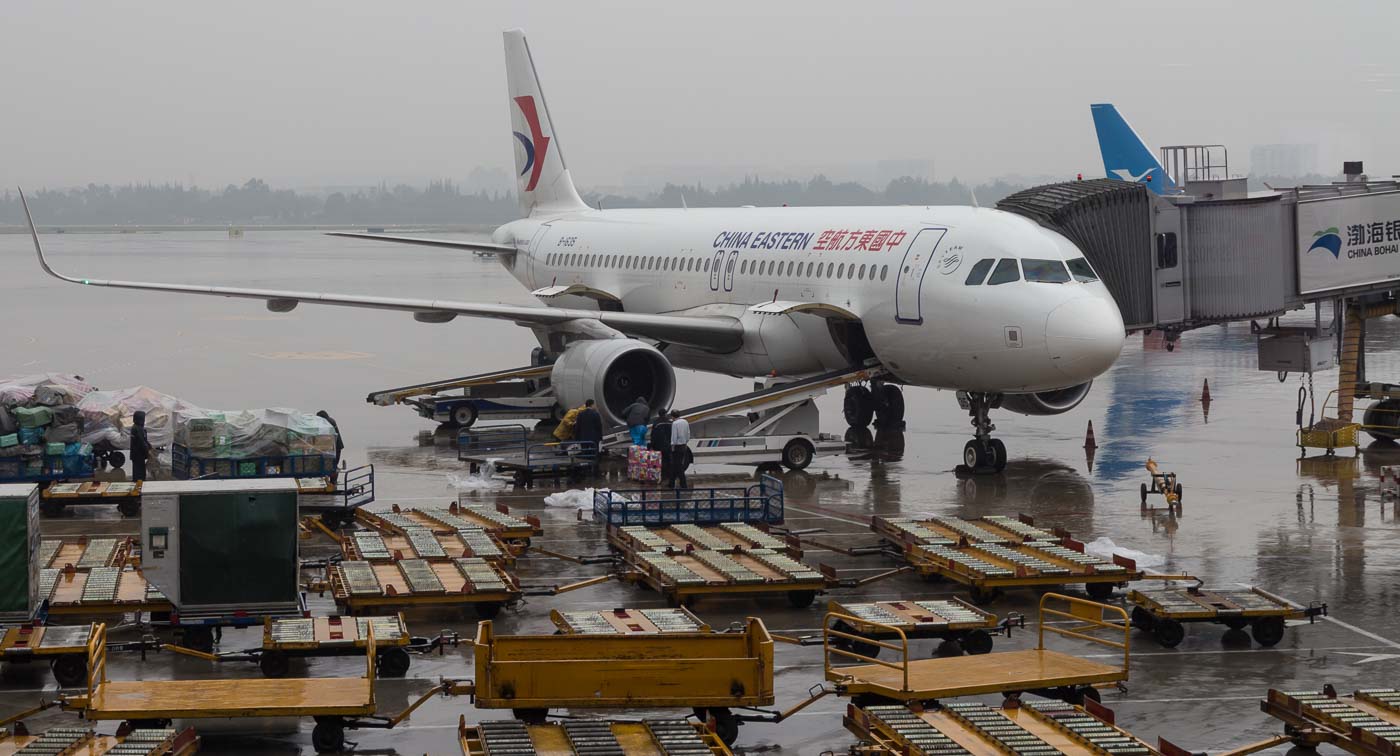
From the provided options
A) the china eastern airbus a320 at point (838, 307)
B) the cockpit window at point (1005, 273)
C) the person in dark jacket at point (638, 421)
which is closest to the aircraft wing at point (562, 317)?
the china eastern airbus a320 at point (838, 307)

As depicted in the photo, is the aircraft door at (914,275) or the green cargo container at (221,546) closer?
the green cargo container at (221,546)

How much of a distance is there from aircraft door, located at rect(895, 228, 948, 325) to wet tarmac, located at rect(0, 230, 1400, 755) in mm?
2660

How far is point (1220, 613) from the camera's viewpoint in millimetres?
16750

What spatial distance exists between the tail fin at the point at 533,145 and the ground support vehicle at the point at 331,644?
28.6 meters

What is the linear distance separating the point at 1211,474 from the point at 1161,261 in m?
3.42

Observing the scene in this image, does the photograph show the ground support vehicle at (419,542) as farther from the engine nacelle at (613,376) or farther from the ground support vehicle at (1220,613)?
the engine nacelle at (613,376)

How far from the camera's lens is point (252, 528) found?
1678 centimetres

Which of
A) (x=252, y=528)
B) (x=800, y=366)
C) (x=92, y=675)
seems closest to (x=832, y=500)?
(x=800, y=366)

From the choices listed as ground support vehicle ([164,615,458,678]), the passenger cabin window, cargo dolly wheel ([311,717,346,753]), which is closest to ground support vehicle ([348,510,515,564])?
ground support vehicle ([164,615,458,678])

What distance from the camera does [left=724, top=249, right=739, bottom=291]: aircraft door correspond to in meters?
33.3

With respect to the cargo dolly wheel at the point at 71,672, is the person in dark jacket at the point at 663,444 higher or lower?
higher

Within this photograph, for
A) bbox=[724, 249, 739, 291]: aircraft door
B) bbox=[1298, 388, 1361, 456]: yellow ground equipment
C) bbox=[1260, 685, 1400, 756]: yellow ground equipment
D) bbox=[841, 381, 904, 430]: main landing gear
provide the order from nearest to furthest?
bbox=[1260, 685, 1400, 756]: yellow ground equipment
bbox=[1298, 388, 1361, 456]: yellow ground equipment
bbox=[841, 381, 904, 430]: main landing gear
bbox=[724, 249, 739, 291]: aircraft door

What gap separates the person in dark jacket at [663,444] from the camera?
87.8 ft

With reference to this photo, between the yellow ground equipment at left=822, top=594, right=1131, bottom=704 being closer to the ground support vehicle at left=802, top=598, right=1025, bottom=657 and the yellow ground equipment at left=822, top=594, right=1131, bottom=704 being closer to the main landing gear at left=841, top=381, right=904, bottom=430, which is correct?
the ground support vehicle at left=802, top=598, right=1025, bottom=657
